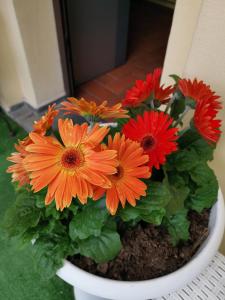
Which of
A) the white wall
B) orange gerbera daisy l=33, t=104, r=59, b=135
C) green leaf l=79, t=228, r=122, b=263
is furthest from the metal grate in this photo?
the white wall

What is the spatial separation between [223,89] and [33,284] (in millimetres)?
875

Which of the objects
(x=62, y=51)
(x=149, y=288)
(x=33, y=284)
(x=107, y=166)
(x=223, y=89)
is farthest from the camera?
(x=62, y=51)

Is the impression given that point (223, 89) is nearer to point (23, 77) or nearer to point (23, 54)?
point (23, 54)

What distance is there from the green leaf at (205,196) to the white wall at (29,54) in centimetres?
106

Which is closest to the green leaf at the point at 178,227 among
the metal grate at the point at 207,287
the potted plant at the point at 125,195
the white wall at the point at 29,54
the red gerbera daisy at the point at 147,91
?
the potted plant at the point at 125,195

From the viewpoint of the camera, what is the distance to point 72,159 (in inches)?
15.2

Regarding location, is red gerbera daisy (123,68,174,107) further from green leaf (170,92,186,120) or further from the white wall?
the white wall

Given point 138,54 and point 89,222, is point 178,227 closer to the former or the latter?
point 89,222

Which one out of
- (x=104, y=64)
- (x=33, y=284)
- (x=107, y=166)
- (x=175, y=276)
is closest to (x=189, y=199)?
(x=175, y=276)

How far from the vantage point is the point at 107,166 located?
37 centimetres

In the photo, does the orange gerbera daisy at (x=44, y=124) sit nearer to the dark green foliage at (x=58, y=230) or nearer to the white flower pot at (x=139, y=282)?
the dark green foliage at (x=58, y=230)

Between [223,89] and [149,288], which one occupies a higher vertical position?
[223,89]

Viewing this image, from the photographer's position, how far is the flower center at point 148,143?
1.47 feet

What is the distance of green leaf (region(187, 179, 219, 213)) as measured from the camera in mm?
582
